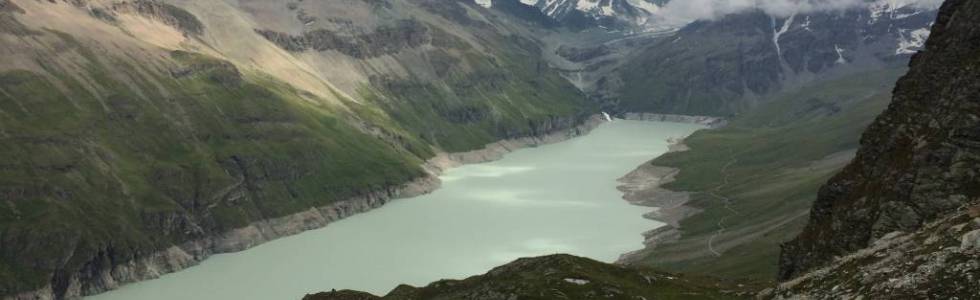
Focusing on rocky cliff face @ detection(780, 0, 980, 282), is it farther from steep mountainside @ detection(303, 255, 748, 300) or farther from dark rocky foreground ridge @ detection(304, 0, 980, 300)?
steep mountainside @ detection(303, 255, 748, 300)

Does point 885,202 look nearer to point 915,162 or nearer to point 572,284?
point 915,162

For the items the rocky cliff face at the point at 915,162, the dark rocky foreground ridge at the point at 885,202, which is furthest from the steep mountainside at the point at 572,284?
the rocky cliff face at the point at 915,162

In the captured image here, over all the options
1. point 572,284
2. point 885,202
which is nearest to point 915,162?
point 885,202

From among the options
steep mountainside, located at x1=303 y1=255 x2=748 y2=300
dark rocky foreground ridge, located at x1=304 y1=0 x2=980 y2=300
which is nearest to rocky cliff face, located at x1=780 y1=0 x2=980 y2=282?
dark rocky foreground ridge, located at x1=304 y1=0 x2=980 y2=300

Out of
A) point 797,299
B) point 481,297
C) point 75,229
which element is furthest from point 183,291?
point 797,299

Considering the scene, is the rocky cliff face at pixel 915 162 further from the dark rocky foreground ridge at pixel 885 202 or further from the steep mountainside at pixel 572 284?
the steep mountainside at pixel 572 284

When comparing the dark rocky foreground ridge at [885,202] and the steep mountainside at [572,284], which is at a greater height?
the dark rocky foreground ridge at [885,202]
